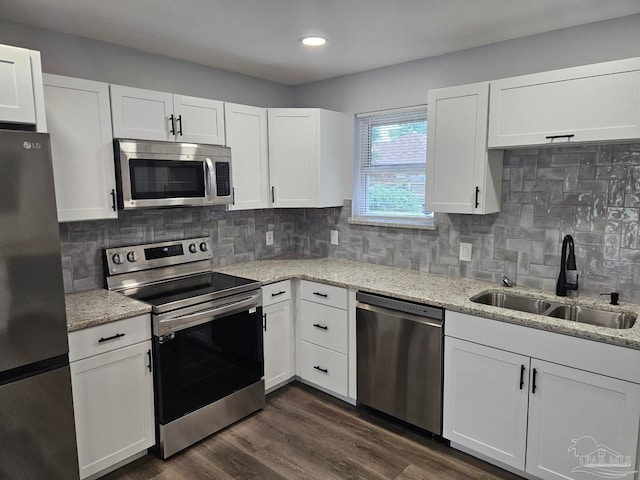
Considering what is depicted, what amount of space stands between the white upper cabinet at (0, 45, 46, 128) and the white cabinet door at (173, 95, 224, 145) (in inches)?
35.5

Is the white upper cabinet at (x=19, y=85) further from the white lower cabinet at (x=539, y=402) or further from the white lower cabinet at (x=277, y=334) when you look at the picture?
the white lower cabinet at (x=539, y=402)

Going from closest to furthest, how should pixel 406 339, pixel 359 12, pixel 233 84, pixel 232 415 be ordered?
pixel 359 12
pixel 406 339
pixel 232 415
pixel 233 84

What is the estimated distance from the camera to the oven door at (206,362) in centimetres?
242

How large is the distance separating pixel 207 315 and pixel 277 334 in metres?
0.70

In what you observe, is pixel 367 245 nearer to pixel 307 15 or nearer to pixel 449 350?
→ pixel 449 350

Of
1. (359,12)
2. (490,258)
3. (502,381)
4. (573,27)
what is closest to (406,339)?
(502,381)

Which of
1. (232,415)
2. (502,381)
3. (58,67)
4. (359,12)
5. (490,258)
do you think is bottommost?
(232,415)

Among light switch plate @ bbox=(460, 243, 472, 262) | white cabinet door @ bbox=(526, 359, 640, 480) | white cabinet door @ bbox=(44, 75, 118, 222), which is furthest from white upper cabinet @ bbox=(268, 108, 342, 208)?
white cabinet door @ bbox=(526, 359, 640, 480)

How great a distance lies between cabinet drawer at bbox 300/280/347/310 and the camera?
A: 2.93 metres

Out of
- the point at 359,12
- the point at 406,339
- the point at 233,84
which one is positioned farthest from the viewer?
the point at 233,84

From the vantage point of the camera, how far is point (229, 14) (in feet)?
7.27

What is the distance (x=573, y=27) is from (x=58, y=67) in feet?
9.79

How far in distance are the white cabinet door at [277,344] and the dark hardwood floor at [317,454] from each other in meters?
0.27

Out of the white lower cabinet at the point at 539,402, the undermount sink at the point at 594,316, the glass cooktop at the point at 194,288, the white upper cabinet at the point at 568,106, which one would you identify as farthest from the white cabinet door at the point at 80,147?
the undermount sink at the point at 594,316
